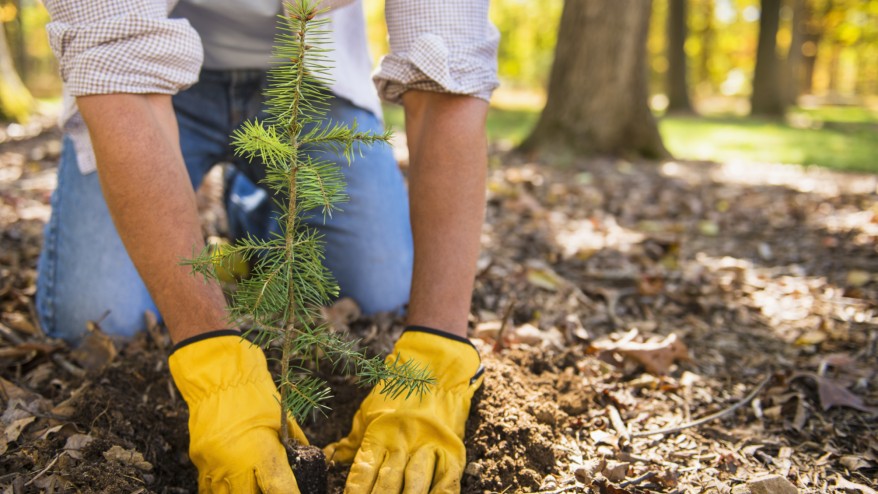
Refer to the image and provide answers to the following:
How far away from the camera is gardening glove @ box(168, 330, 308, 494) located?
1.29 m

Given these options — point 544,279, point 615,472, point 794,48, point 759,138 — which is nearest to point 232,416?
point 615,472

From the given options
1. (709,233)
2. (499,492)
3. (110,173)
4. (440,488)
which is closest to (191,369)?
(110,173)

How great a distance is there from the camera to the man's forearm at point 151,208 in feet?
4.63

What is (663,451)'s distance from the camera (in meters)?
1.59

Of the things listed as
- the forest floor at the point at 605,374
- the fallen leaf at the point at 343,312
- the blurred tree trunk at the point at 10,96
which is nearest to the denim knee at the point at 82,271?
the forest floor at the point at 605,374

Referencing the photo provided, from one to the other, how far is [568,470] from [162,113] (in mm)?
1242

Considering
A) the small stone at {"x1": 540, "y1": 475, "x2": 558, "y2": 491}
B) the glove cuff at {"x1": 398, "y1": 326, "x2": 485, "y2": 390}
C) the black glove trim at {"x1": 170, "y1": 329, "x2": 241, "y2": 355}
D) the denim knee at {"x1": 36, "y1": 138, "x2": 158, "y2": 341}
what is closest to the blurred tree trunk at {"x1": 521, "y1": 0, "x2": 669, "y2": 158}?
the denim knee at {"x1": 36, "y1": 138, "x2": 158, "y2": 341}

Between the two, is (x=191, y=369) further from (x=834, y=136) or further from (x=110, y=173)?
(x=834, y=136)

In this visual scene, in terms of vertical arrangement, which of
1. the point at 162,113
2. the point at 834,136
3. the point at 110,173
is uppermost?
the point at 162,113

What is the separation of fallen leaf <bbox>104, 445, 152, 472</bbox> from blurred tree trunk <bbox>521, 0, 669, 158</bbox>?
4.70m

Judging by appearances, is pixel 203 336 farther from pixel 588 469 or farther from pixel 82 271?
pixel 82 271

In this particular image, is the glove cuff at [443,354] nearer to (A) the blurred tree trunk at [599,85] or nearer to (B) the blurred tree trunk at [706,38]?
(A) the blurred tree trunk at [599,85]

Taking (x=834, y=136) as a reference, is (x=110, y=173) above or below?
above

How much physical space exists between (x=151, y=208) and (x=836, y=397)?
180cm
